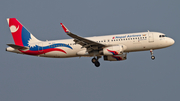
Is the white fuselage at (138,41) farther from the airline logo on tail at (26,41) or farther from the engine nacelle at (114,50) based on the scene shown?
the airline logo on tail at (26,41)

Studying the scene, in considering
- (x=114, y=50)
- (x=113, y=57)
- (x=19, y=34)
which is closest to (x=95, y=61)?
(x=113, y=57)

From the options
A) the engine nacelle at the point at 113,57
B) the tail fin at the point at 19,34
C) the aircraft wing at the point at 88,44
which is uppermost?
the tail fin at the point at 19,34

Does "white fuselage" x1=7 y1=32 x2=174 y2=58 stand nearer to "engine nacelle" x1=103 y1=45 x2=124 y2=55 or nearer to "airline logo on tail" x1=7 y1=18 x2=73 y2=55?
"engine nacelle" x1=103 y1=45 x2=124 y2=55

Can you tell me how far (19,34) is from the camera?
50281 millimetres

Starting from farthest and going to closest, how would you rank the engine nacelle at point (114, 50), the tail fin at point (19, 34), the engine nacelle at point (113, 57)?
1. the engine nacelle at point (113, 57)
2. the tail fin at point (19, 34)
3. the engine nacelle at point (114, 50)

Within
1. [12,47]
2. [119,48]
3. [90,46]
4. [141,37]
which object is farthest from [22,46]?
[141,37]

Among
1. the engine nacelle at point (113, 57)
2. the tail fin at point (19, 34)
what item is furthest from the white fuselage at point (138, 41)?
the tail fin at point (19, 34)

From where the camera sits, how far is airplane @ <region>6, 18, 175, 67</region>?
45.5 metres

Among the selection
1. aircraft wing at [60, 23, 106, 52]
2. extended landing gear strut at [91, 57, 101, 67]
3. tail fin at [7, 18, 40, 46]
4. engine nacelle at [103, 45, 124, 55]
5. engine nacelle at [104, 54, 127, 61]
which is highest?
tail fin at [7, 18, 40, 46]

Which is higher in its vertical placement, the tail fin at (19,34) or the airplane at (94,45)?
the tail fin at (19,34)

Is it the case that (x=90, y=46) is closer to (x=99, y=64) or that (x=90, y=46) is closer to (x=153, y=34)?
(x=99, y=64)

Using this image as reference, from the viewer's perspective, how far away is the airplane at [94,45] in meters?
45.5

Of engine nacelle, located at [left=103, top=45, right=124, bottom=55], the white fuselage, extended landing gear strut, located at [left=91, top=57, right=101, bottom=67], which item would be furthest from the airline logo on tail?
engine nacelle, located at [left=103, top=45, right=124, bottom=55]

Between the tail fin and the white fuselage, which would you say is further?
the tail fin
